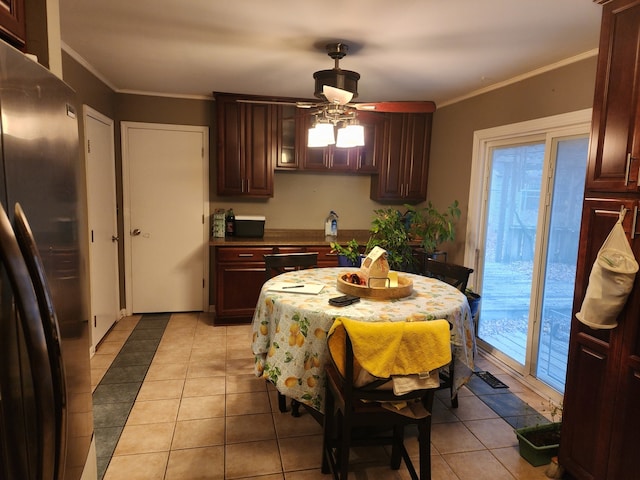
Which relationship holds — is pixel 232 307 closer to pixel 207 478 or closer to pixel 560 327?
pixel 207 478

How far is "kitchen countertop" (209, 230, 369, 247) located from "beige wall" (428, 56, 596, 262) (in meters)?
1.01

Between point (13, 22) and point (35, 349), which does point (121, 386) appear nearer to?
point (13, 22)

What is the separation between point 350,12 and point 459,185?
7.86ft

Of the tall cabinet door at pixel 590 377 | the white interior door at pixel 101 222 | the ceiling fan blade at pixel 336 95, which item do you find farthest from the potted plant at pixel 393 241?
the white interior door at pixel 101 222

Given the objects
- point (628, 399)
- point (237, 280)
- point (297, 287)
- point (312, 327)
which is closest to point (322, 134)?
point (297, 287)

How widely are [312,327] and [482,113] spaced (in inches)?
109

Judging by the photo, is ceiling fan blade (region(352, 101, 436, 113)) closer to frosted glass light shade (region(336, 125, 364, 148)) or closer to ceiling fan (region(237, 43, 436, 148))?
ceiling fan (region(237, 43, 436, 148))

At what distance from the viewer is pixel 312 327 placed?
6.86 ft

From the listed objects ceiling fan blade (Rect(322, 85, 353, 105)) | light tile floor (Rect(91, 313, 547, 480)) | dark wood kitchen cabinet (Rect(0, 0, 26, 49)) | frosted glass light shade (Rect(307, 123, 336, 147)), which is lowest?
light tile floor (Rect(91, 313, 547, 480))

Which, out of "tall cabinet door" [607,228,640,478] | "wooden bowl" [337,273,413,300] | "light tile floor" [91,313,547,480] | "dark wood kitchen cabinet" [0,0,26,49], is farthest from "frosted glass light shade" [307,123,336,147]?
"light tile floor" [91,313,547,480]

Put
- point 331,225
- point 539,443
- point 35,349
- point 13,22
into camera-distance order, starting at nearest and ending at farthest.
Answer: point 35,349 → point 13,22 → point 539,443 → point 331,225

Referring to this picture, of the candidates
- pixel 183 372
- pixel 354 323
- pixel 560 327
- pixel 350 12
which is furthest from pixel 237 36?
pixel 560 327

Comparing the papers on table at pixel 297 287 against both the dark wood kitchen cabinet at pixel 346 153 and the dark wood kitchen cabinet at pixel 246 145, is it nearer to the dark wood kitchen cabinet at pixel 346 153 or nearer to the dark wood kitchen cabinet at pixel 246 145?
the dark wood kitchen cabinet at pixel 246 145

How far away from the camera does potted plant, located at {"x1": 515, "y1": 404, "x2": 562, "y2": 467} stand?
2.19 m
